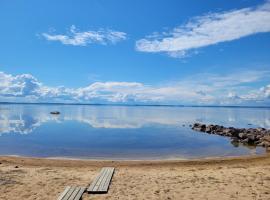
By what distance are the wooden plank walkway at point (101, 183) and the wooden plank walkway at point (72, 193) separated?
0.41 m

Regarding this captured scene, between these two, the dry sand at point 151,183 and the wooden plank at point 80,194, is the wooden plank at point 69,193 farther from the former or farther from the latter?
the dry sand at point 151,183

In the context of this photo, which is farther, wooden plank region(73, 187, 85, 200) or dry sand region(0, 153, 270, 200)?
dry sand region(0, 153, 270, 200)

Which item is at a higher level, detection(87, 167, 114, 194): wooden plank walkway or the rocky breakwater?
the rocky breakwater

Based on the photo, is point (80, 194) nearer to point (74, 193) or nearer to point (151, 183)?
point (74, 193)

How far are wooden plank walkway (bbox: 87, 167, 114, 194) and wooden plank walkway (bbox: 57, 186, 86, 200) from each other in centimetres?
41

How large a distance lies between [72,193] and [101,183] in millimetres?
1967

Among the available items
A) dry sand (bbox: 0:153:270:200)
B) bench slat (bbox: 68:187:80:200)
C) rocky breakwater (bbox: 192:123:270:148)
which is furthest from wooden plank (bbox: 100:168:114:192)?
rocky breakwater (bbox: 192:123:270:148)

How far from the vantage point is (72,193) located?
11.9 metres

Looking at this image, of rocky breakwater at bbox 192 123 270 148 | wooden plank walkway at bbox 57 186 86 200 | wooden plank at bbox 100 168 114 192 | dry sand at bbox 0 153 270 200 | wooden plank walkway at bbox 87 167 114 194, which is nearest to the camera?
wooden plank walkway at bbox 57 186 86 200

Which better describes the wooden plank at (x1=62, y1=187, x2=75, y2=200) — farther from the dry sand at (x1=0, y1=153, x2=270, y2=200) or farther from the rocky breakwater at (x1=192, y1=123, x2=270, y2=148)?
the rocky breakwater at (x1=192, y1=123, x2=270, y2=148)

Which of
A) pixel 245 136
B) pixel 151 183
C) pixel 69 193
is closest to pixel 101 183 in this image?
pixel 69 193

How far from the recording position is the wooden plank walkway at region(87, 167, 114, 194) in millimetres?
12477

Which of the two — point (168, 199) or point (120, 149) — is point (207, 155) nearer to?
point (120, 149)

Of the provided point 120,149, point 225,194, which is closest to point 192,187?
point 225,194
